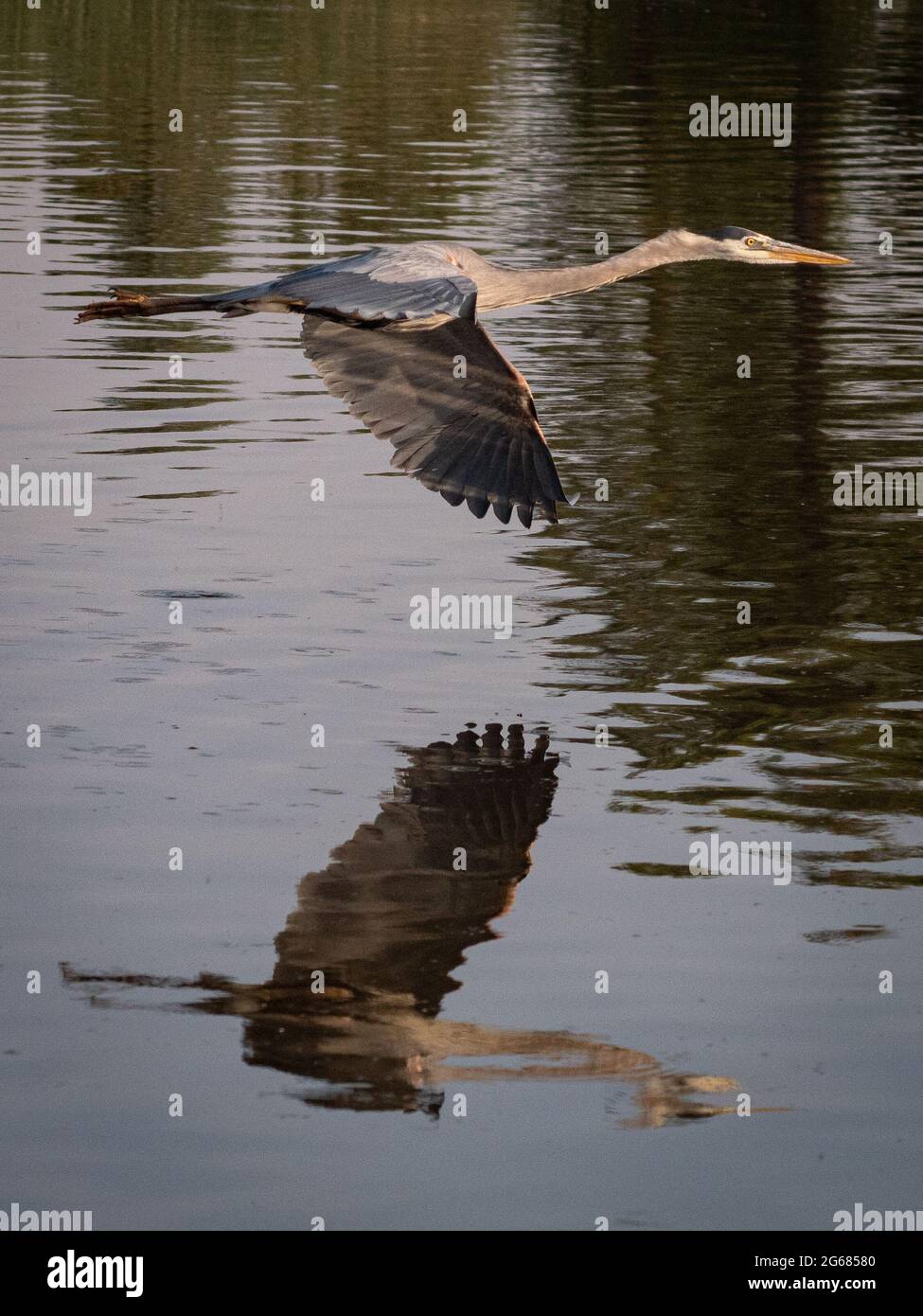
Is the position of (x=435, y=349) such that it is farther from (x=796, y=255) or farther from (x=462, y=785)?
(x=796, y=255)

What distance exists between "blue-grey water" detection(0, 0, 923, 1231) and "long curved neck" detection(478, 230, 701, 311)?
4.99 ft

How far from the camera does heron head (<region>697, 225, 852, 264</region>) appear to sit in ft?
38.0

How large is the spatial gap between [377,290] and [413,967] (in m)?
3.08

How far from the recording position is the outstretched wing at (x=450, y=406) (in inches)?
391

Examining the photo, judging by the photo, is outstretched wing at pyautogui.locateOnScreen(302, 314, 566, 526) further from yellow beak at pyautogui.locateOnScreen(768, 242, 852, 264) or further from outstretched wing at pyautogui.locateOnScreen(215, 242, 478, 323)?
yellow beak at pyautogui.locateOnScreen(768, 242, 852, 264)

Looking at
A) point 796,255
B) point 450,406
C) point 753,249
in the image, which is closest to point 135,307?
point 450,406

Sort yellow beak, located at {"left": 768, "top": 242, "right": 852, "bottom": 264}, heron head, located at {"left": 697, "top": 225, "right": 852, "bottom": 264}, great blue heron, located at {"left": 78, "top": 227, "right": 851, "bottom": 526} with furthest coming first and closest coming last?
yellow beak, located at {"left": 768, "top": 242, "right": 852, "bottom": 264}
heron head, located at {"left": 697, "top": 225, "right": 852, "bottom": 264}
great blue heron, located at {"left": 78, "top": 227, "right": 851, "bottom": 526}

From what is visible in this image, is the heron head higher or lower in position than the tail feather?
higher

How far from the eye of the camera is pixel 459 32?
2074 inches

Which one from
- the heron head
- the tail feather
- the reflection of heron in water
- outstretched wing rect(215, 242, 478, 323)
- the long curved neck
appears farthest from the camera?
the heron head

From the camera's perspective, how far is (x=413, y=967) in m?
7.34

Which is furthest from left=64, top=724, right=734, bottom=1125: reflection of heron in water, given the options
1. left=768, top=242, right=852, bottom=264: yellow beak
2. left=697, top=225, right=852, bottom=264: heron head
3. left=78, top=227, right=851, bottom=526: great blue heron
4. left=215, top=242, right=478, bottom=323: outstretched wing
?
left=768, top=242, right=852, bottom=264: yellow beak
